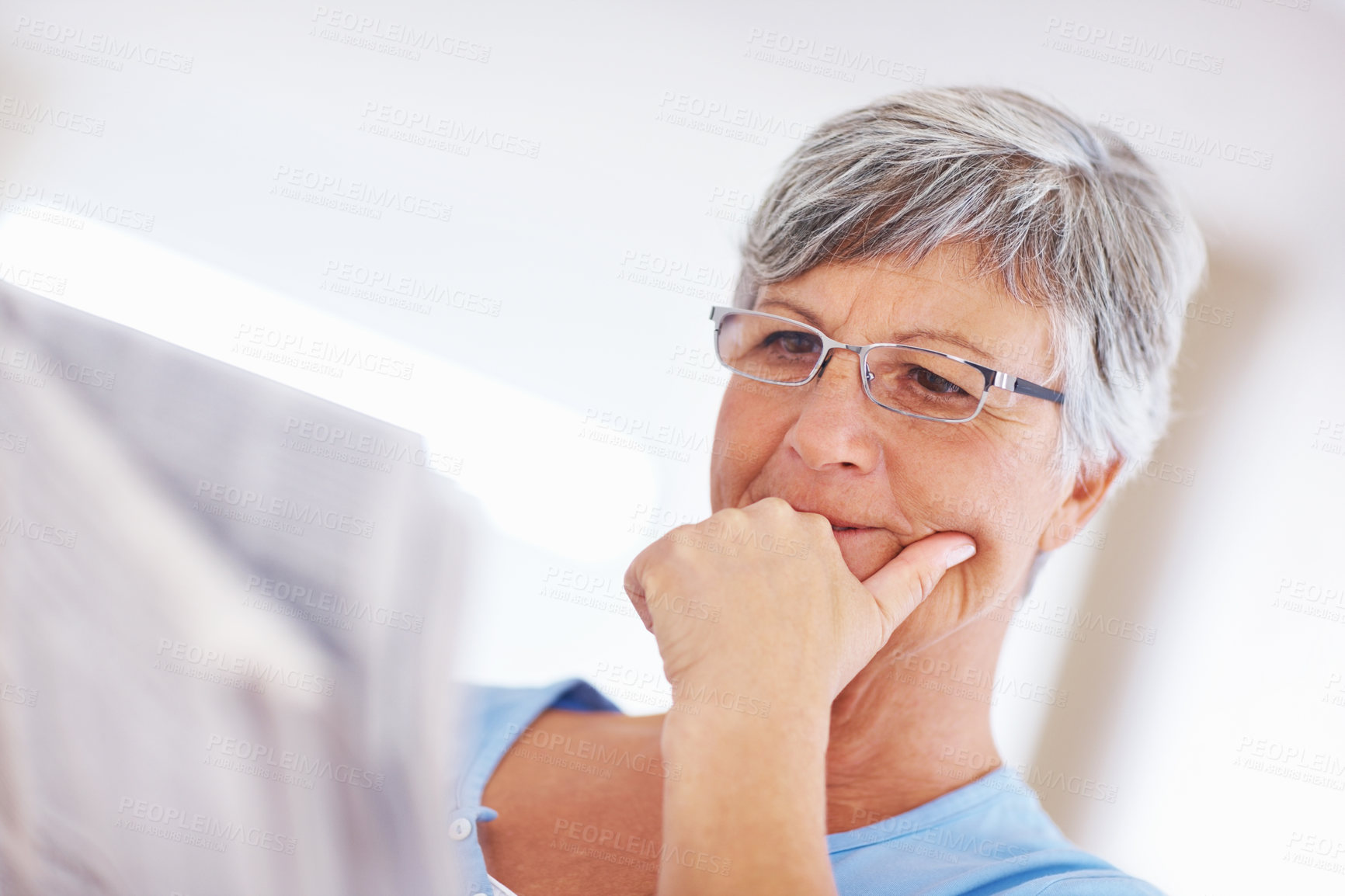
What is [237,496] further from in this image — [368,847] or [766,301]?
[766,301]

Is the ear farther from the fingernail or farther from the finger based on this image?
the finger

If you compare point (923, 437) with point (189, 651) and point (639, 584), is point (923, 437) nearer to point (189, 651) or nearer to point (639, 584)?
point (639, 584)

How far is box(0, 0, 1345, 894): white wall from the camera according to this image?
3.88ft

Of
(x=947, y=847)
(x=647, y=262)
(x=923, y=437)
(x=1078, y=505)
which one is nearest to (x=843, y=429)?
(x=923, y=437)

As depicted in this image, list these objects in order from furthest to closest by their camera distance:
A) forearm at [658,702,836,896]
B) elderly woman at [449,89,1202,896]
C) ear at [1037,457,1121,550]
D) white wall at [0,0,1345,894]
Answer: white wall at [0,0,1345,894], ear at [1037,457,1121,550], elderly woman at [449,89,1202,896], forearm at [658,702,836,896]

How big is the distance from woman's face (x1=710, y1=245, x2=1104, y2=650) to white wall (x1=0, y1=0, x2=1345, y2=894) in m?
0.30

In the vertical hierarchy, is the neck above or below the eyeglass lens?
below

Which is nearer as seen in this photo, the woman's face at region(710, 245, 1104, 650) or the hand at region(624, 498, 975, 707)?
the hand at region(624, 498, 975, 707)

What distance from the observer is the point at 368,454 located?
1257 millimetres

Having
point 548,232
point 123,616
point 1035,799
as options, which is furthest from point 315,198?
point 1035,799

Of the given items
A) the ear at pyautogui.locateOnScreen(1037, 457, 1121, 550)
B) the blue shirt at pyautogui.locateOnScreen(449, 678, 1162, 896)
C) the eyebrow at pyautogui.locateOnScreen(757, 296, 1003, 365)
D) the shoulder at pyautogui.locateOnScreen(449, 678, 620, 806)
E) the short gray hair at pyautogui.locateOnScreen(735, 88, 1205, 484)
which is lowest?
the shoulder at pyautogui.locateOnScreen(449, 678, 620, 806)

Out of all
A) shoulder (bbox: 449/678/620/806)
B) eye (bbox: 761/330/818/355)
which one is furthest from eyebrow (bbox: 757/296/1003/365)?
shoulder (bbox: 449/678/620/806)

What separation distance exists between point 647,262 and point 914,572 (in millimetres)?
688

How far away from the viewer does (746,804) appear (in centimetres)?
74
